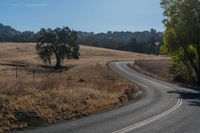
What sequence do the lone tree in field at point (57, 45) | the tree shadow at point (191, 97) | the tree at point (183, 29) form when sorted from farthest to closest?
1. the lone tree in field at point (57, 45)
2. the tree at point (183, 29)
3. the tree shadow at point (191, 97)

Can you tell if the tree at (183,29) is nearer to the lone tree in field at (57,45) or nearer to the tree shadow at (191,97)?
the tree shadow at (191,97)

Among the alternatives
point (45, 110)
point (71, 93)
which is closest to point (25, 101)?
point (45, 110)

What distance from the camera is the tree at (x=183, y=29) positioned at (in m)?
52.1

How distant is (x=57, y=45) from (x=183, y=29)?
47.1 metres

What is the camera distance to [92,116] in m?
20.6

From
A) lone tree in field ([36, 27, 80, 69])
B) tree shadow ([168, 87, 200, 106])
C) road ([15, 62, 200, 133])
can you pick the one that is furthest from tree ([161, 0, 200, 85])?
lone tree in field ([36, 27, 80, 69])

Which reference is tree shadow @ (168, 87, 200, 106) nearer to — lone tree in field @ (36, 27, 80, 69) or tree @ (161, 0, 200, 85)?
tree @ (161, 0, 200, 85)

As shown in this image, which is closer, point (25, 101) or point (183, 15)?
point (25, 101)

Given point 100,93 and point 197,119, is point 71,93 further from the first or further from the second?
point 197,119

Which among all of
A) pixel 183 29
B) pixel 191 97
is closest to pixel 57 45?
pixel 183 29

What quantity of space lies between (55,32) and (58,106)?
76.6 meters

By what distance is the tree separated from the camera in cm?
5206

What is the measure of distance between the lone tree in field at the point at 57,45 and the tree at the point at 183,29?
136 feet

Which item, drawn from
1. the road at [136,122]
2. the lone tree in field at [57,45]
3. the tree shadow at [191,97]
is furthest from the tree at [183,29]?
the lone tree in field at [57,45]
